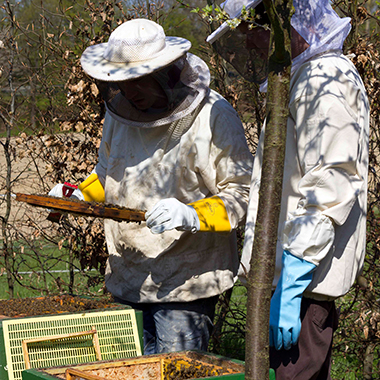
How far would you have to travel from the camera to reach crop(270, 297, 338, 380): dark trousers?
1759 mm

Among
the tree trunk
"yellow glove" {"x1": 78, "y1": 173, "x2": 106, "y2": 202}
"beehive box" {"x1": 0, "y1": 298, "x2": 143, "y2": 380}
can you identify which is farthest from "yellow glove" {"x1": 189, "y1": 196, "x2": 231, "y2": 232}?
the tree trunk

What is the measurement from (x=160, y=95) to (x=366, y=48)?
4.04 feet

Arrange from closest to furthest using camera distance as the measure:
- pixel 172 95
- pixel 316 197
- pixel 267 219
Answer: pixel 267 219, pixel 316 197, pixel 172 95

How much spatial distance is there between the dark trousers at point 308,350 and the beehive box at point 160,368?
183 mm

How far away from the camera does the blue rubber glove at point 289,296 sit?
5.45 ft

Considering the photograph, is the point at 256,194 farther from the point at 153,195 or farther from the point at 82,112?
the point at 82,112

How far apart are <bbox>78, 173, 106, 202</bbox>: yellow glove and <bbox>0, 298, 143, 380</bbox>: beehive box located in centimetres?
71

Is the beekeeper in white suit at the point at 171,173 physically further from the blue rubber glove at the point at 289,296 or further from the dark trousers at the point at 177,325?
the blue rubber glove at the point at 289,296

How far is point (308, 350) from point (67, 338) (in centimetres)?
83

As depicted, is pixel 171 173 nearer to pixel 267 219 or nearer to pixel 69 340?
pixel 69 340

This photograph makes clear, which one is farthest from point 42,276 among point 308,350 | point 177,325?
point 308,350

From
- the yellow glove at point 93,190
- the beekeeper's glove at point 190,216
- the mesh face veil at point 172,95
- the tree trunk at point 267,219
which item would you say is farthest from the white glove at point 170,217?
the tree trunk at point 267,219

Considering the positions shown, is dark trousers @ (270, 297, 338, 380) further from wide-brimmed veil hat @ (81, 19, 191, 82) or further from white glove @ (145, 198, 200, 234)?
wide-brimmed veil hat @ (81, 19, 191, 82)

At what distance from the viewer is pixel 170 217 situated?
2.10 metres
